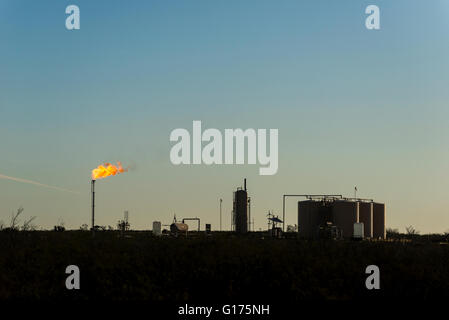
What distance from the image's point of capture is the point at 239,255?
117ft

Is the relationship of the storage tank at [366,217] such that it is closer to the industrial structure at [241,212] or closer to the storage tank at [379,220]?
the storage tank at [379,220]

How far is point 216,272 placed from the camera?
33062 mm

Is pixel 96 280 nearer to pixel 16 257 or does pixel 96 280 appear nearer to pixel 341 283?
pixel 16 257

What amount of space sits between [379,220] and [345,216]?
24.2 ft

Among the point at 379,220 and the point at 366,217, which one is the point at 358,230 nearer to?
the point at 366,217

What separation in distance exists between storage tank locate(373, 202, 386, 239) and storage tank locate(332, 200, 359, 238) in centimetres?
557

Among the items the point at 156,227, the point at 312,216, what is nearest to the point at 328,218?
the point at 312,216

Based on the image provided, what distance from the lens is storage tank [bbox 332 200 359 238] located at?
64875 millimetres

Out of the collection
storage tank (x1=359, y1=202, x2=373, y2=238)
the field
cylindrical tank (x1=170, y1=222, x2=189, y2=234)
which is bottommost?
the field

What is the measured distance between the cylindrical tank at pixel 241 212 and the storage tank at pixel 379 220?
15.2m

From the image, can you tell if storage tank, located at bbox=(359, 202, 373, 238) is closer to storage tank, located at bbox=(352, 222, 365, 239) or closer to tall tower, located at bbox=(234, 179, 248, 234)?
storage tank, located at bbox=(352, 222, 365, 239)

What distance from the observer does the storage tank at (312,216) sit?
65.1 meters

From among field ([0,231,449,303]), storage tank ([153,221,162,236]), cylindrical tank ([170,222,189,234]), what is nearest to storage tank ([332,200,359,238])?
storage tank ([153,221,162,236])
